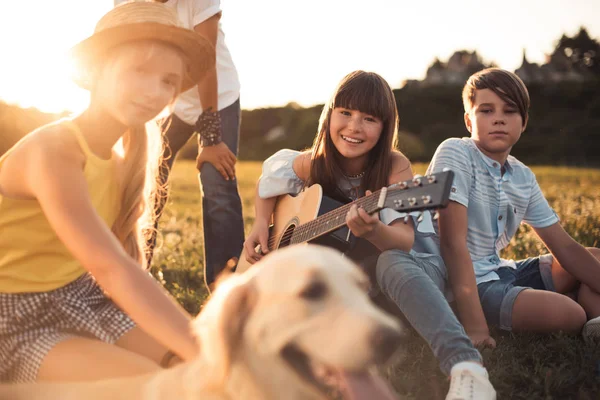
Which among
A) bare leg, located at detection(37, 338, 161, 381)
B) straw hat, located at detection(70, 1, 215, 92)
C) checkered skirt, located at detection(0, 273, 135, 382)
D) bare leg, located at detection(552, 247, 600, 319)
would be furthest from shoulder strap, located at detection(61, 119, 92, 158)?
bare leg, located at detection(552, 247, 600, 319)

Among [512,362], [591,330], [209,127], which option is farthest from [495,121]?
[209,127]

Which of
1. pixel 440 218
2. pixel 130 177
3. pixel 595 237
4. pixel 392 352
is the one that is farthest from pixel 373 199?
pixel 595 237

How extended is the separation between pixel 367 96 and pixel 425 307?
1.61 meters

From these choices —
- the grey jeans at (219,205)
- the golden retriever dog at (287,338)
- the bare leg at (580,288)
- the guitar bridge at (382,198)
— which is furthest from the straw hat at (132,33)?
the bare leg at (580,288)

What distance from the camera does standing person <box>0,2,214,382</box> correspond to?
239cm

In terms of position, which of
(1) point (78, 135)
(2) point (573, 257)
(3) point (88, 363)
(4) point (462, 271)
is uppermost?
(1) point (78, 135)

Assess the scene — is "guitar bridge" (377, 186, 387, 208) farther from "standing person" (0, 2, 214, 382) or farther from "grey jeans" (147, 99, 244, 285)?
"grey jeans" (147, 99, 244, 285)

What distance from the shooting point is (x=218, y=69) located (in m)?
5.28

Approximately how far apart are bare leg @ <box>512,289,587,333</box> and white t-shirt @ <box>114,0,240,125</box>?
2.78 metres

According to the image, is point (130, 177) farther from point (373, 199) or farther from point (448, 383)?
point (448, 383)

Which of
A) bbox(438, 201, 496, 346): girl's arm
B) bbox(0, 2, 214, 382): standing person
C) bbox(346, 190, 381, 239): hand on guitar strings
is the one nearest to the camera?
bbox(0, 2, 214, 382): standing person

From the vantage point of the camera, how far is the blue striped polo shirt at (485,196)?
4191 millimetres

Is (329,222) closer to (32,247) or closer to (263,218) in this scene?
(263,218)

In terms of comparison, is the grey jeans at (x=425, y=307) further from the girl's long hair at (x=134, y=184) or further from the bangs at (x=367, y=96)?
the girl's long hair at (x=134, y=184)
